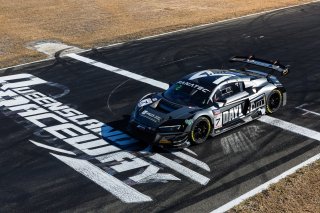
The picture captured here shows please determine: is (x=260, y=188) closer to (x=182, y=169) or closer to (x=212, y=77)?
(x=182, y=169)

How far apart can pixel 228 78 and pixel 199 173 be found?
3757mm

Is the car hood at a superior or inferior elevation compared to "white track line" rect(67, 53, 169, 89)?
superior

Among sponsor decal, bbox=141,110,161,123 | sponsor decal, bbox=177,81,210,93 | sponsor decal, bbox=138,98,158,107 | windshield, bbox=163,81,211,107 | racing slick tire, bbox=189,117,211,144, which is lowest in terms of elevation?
racing slick tire, bbox=189,117,211,144

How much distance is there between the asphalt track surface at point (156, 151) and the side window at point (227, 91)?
1141 millimetres

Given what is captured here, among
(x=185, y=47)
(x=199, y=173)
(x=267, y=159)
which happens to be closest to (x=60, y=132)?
(x=199, y=173)

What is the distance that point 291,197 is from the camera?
10570 millimetres

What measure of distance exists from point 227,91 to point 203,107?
1218 millimetres

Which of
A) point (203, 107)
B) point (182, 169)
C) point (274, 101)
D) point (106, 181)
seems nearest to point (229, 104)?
point (203, 107)

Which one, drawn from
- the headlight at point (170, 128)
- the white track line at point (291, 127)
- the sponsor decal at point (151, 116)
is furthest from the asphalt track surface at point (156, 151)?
the sponsor decal at point (151, 116)

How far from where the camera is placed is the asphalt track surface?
10836 millimetres

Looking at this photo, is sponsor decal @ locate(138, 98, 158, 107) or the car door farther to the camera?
sponsor decal @ locate(138, 98, 158, 107)

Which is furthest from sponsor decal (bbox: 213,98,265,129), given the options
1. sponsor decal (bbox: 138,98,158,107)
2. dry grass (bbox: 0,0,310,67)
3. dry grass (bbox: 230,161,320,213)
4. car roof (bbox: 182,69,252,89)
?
dry grass (bbox: 0,0,310,67)

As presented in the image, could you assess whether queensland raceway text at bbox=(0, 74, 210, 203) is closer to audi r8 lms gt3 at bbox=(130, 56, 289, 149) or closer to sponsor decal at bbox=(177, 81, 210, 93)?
audi r8 lms gt3 at bbox=(130, 56, 289, 149)

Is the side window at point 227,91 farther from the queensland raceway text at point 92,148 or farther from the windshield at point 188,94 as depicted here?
the queensland raceway text at point 92,148
